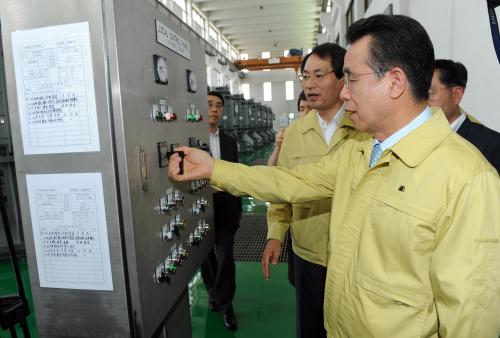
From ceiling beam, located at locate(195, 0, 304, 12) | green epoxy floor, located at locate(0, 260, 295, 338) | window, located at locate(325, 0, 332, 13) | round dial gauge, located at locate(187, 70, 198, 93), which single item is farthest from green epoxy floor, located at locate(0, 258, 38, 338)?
ceiling beam, located at locate(195, 0, 304, 12)

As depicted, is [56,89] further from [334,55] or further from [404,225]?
[334,55]

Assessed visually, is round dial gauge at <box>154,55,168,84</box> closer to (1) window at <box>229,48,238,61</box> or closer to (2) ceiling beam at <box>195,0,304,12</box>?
(2) ceiling beam at <box>195,0,304,12</box>

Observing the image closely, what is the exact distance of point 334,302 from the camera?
111 cm

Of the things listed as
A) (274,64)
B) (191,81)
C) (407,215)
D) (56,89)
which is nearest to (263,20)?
(274,64)

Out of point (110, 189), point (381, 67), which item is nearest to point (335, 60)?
point (381, 67)

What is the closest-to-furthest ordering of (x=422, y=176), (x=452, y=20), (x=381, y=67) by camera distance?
1. (x=422, y=176)
2. (x=381, y=67)
3. (x=452, y=20)

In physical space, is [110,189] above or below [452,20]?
below

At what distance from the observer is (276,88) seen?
2136 centimetres

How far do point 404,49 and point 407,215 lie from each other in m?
0.48

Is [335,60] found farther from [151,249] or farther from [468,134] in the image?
[151,249]

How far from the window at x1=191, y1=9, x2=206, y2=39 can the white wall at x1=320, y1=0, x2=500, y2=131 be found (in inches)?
433

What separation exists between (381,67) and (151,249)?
96cm

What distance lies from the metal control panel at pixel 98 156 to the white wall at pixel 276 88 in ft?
65.8

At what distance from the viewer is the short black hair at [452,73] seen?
200cm
